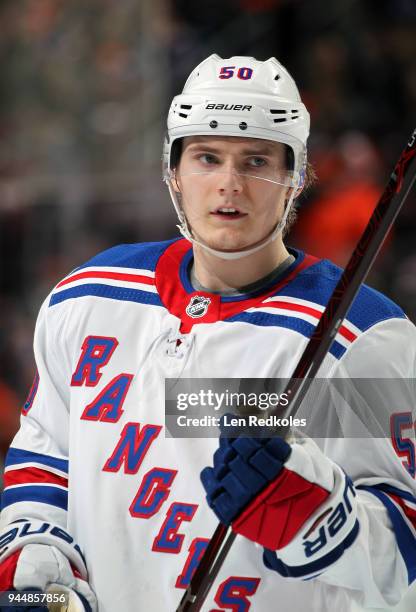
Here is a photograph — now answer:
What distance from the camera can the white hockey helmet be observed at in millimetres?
2082

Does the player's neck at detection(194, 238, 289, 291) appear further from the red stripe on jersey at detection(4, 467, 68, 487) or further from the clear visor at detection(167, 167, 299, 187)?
the red stripe on jersey at detection(4, 467, 68, 487)

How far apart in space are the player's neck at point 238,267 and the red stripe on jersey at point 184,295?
1.2 inches

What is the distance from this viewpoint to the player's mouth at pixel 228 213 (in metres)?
2.08

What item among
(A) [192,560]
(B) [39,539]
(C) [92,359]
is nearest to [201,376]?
(C) [92,359]

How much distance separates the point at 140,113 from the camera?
538 cm

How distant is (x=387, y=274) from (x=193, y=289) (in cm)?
244

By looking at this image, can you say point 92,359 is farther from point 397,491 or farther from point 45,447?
point 397,491

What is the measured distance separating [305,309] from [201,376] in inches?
9.5

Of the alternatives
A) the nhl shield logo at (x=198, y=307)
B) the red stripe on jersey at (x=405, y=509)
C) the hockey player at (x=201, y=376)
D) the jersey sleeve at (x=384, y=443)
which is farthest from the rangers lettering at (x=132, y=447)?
the red stripe on jersey at (x=405, y=509)

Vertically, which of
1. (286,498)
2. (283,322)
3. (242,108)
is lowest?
(286,498)

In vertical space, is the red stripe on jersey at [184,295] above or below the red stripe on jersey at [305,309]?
above

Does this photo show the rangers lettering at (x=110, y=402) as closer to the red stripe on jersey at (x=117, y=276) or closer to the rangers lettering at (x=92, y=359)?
the rangers lettering at (x=92, y=359)

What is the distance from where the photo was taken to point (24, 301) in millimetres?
5156

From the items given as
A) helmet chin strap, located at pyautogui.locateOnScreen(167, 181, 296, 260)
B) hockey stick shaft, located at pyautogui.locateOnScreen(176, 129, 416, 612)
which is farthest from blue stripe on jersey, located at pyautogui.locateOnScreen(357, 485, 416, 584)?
helmet chin strap, located at pyautogui.locateOnScreen(167, 181, 296, 260)
